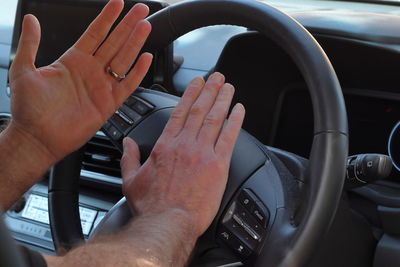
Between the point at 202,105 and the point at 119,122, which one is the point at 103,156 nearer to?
the point at 119,122

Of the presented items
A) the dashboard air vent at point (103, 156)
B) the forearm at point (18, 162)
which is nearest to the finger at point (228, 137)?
the forearm at point (18, 162)

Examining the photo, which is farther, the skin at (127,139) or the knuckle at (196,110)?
the knuckle at (196,110)

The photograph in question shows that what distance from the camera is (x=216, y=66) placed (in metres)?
1.92

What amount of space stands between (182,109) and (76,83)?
26cm

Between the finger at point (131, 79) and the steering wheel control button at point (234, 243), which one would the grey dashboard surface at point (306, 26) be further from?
the steering wheel control button at point (234, 243)

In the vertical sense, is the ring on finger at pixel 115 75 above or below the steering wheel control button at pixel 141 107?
above

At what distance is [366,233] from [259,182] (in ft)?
1.81

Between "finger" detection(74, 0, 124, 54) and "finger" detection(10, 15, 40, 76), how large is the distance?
0.31ft

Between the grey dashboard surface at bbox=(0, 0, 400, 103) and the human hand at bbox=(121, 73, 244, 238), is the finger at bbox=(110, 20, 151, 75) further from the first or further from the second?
the grey dashboard surface at bbox=(0, 0, 400, 103)

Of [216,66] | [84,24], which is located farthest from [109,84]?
[84,24]

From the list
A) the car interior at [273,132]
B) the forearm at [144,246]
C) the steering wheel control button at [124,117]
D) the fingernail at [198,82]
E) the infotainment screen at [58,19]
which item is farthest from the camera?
the infotainment screen at [58,19]

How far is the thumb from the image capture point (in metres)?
1.22

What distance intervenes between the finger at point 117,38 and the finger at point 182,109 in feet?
0.68

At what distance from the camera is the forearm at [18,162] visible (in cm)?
121
